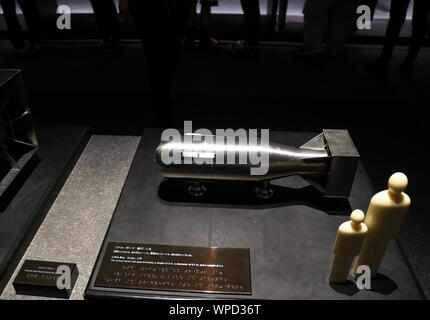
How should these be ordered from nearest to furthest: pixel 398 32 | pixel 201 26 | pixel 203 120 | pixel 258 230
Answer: pixel 258 230, pixel 203 120, pixel 398 32, pixel 201 26

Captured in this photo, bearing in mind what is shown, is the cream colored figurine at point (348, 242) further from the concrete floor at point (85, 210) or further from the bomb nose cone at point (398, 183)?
the concrete floor at point (85, 210)

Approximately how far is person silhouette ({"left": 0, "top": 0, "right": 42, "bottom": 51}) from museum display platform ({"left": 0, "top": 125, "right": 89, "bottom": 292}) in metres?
1.28

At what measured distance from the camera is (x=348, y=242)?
31.9 inches

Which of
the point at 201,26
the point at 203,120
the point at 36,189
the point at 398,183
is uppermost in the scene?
the point at 398,183

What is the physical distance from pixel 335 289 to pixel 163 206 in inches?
21.0

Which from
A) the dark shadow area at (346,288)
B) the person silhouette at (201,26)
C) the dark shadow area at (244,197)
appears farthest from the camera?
the person silhouette at (201,26)

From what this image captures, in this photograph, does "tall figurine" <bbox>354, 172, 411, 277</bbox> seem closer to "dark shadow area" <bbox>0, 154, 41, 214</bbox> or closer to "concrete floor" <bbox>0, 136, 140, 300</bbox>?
"concrete floor" <bbox>0, 136, 140, 300</bbox>

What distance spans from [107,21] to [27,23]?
1.74 feet

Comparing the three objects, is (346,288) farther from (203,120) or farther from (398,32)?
(398,32)

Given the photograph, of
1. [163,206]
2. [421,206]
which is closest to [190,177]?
[163,206]

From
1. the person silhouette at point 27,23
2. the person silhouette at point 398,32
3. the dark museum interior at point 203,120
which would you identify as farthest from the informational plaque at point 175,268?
the person silhouette at point 27,23

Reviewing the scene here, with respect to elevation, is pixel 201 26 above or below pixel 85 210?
above

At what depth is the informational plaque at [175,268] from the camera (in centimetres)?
91

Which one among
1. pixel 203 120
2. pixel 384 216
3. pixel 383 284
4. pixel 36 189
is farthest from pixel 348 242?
pixel 203 120
